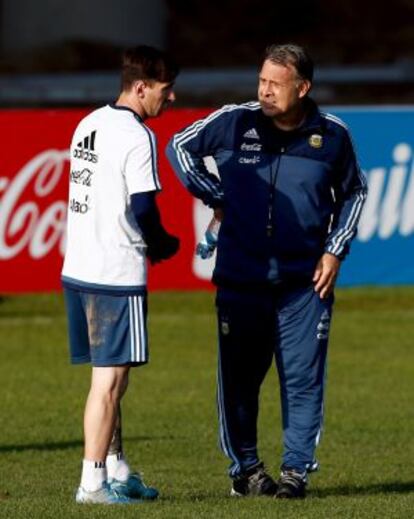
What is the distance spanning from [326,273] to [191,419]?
446 cm

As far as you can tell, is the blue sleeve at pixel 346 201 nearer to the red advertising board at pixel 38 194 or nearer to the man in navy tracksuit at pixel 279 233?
the man in navy tracksuit at pixel 279 233

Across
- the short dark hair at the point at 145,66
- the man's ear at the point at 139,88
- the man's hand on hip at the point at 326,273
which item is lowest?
the man's hand on hip at the point at 326,273

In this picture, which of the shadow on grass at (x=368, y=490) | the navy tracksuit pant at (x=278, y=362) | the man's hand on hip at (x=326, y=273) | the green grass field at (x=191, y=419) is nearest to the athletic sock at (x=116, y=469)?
the green grass field at (x=191, y=419)

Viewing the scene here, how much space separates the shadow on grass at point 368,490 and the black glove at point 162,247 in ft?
5.01

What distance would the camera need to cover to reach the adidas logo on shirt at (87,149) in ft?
28.4

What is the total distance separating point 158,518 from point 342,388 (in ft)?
22.4

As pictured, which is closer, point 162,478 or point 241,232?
point 241,232

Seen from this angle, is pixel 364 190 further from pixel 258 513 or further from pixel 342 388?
pixel 342 388

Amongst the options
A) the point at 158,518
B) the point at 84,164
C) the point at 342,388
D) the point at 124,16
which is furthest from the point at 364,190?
the point at 124,16

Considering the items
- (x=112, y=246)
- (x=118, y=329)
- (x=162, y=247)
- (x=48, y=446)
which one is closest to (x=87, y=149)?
(x=112, y=246)

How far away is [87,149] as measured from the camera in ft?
28.5

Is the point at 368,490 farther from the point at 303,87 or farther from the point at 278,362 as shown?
the point at 303,87

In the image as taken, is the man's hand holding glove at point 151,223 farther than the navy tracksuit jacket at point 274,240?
No

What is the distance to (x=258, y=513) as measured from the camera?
837 cm
